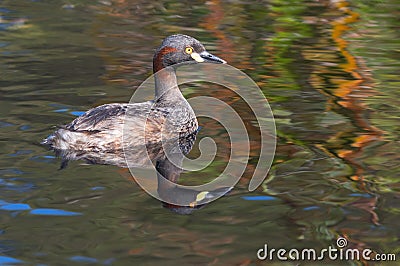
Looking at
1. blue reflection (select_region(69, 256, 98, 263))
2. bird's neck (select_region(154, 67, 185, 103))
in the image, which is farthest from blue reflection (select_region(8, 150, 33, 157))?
blue reflection (select_region(69, 256, 98, 263))

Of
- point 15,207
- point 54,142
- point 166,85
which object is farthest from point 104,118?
point 15,207

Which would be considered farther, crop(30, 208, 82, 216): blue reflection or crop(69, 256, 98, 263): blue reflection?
crop(30, 208, 82, 216): blue reflection

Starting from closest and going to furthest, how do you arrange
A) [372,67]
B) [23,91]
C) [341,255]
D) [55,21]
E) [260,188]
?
[341,255] → [260,188] → [23,91] → [372,67] → [55,21]

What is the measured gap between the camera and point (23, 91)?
30.0 feet

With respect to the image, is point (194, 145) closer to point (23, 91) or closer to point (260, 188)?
point (260, 188)

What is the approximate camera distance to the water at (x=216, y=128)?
5.72 m

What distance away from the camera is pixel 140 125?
25.8 feet

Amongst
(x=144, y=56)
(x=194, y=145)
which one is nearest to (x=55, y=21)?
(x=144, y=56)

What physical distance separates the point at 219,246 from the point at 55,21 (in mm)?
7792

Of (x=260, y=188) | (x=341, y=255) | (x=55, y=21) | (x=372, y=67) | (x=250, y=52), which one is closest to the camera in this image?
(x=341, y=255)

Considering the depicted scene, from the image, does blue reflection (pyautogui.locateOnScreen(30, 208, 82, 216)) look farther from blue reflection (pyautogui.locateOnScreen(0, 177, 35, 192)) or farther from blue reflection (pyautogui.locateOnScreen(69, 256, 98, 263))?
blue reflection (pyautogui.locateOnScreen(69, 256, 98, 263))

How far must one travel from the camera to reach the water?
5723 mm

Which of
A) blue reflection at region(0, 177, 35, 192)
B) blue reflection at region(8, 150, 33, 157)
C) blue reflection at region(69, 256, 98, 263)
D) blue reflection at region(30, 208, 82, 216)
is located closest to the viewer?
blue reflection at region(69, 256, 98, 263)

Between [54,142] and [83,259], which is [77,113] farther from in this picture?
[83,259]
